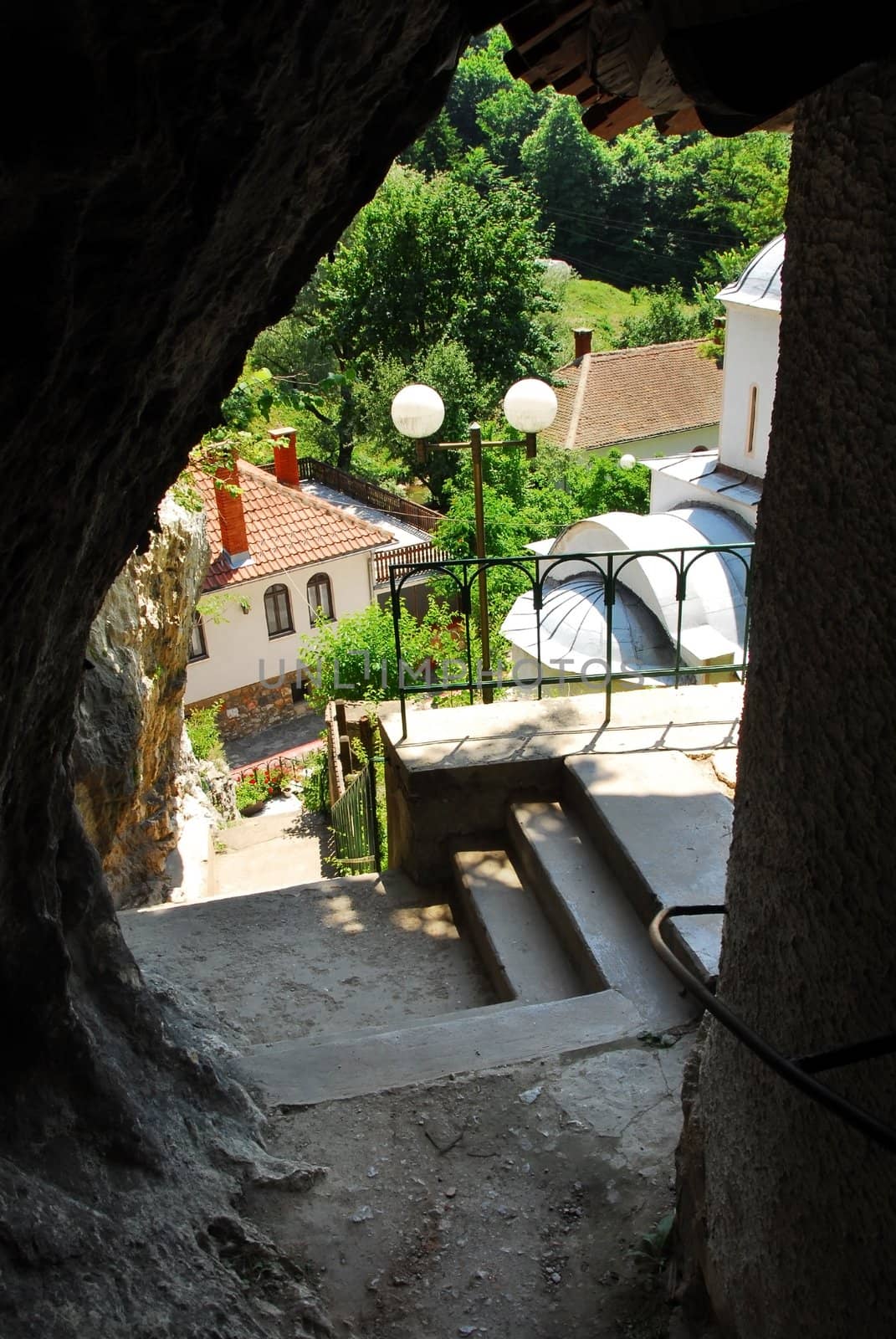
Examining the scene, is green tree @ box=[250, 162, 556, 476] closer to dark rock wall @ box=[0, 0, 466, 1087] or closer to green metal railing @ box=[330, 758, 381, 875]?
green metal railing @ box=[330, 758, 381, 875]

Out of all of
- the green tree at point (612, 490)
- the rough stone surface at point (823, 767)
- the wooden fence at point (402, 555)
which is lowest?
the wooden fence at point (402, 555)

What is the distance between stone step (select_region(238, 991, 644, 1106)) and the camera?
3.51m

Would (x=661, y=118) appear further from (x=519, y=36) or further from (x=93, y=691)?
(x=93, y=691)

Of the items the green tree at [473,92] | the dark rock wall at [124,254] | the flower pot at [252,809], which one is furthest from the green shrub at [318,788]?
the green tree at [473,92]

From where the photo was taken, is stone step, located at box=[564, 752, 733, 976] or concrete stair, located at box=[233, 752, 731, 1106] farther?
stone step, located at box=[564, 752, 733, 976]

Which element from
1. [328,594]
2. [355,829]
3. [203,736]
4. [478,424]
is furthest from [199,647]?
[478,424]

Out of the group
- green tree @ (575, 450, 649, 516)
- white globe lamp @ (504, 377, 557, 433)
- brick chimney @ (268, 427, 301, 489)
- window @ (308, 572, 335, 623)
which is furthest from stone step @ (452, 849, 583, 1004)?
green tree @ (575, 450, 649, 516)

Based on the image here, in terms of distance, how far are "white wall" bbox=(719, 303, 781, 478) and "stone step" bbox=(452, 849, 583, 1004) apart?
1563cm

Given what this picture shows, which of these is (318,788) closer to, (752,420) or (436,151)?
(752,420)

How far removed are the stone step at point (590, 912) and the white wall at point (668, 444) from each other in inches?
1228

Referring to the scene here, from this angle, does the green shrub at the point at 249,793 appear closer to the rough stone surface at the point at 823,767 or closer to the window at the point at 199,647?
the window at the point at 199,647

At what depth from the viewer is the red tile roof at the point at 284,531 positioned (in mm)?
20953

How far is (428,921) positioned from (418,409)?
15.6ft

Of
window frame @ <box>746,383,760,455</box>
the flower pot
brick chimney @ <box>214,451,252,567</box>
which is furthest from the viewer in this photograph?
brick chimney @ <box>214,451,252,567</box>
